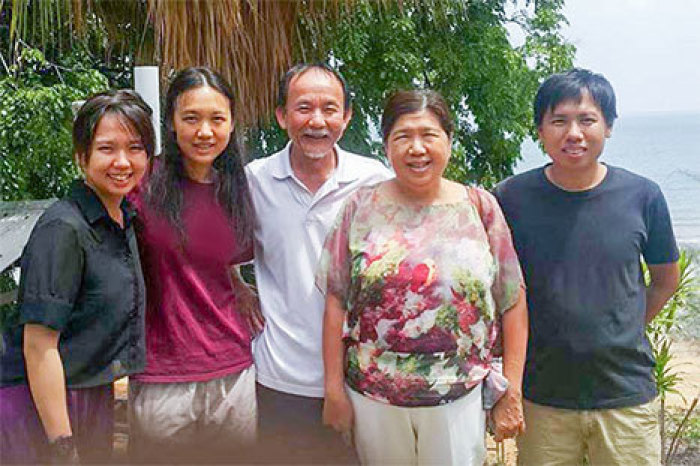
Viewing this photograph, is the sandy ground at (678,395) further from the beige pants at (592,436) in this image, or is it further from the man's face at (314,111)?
the man's face at (314,111)

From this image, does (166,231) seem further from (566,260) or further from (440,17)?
(440,17)

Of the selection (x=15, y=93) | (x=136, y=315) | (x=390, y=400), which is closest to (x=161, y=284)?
(x=136, y=315)

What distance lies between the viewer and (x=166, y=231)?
1.95 metres

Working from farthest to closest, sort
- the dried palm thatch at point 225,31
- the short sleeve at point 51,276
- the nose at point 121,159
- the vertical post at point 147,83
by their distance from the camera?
the dried palm thatch at point 225,31 → the vertical post at point 147,83 → the nose at point 121,159 → the short sleeve at point 51,276

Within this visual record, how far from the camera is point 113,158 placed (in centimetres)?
185

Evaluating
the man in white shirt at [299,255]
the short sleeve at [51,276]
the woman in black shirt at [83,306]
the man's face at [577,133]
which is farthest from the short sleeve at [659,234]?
the short sleeve at [51,276]

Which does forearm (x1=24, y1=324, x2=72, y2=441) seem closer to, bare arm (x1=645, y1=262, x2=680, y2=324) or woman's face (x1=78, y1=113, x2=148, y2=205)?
woman's face (x1=78, y1=113, x2=148, y2=205)

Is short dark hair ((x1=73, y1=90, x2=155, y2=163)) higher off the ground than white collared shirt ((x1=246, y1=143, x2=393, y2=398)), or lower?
higher

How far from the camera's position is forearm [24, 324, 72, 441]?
1754 mm

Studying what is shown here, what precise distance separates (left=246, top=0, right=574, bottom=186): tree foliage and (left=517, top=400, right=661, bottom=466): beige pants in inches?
129

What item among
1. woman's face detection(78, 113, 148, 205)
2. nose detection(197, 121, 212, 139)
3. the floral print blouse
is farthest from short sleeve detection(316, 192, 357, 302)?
woman's face detection(78, 113, 148, 205)

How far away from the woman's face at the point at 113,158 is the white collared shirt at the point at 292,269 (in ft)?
1.10

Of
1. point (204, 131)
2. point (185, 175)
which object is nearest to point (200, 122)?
point (204, 131)

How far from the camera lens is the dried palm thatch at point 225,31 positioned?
10.6ft
